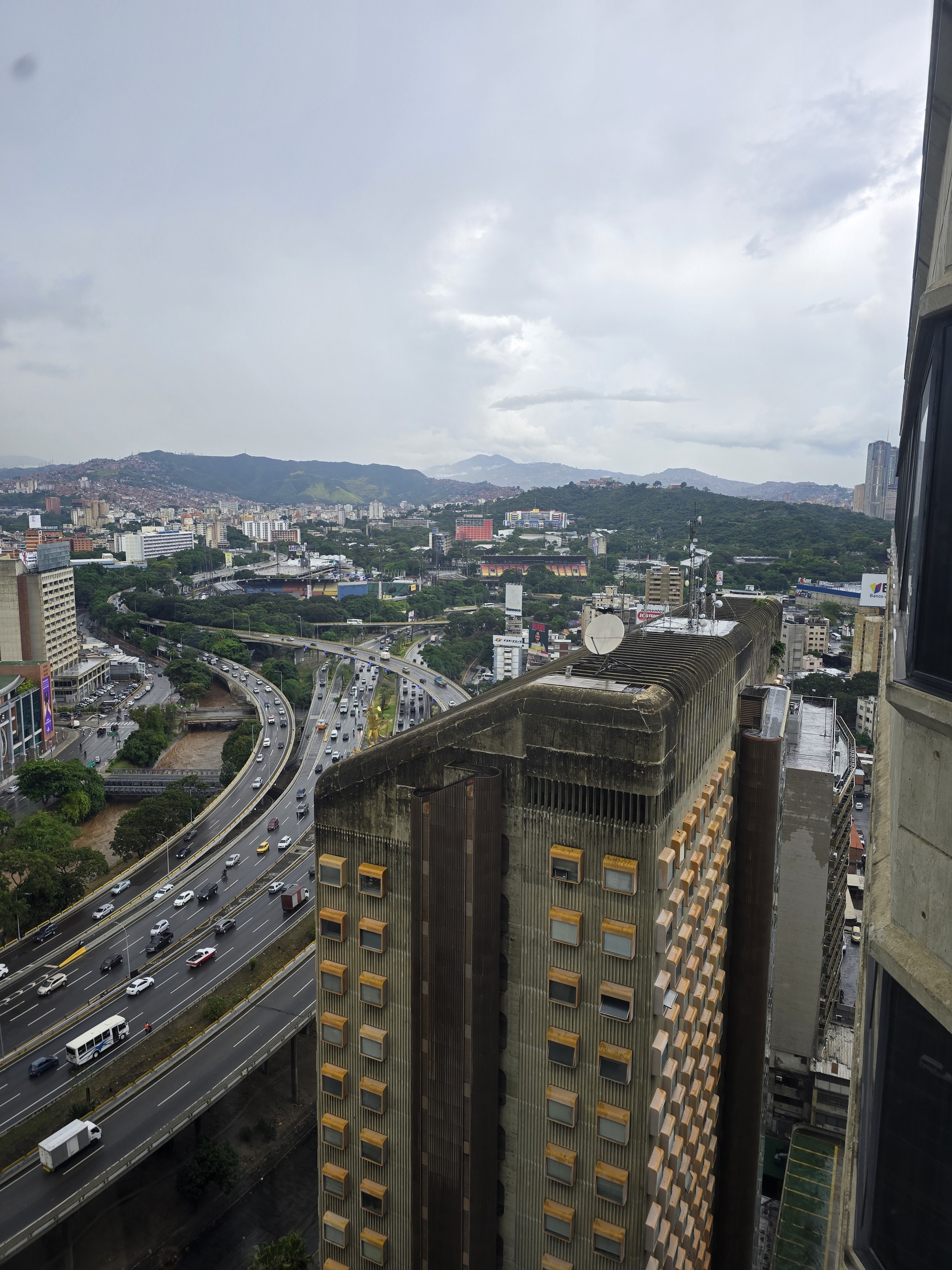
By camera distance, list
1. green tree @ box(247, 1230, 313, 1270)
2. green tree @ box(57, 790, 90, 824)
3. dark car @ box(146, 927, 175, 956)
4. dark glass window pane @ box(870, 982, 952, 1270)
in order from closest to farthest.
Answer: dark glass window pane @ box(870, 982, 952, 1270), green tree @ box(247, 1230, 313, 1270), dark car @ box(146, 927, 175, 956), green tree @ box(57, 790, 90, 824)

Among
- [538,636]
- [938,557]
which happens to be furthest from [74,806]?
[538,636]

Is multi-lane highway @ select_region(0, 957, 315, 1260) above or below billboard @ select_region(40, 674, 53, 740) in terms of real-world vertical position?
below

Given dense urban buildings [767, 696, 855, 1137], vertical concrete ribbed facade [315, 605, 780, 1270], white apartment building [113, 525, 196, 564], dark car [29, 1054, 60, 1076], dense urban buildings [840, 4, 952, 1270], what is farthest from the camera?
white apartment building [113, 525, 196, 564]

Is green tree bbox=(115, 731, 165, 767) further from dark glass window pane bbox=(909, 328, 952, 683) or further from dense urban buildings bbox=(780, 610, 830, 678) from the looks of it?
dark glass window pane bbox=(909, 328, 952, 683)

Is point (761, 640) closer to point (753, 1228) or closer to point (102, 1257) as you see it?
point (753, 1228)

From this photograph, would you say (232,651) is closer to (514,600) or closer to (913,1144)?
(514,600)

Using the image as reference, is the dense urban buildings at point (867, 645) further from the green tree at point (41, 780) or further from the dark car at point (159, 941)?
the green tree at point (41, 780)

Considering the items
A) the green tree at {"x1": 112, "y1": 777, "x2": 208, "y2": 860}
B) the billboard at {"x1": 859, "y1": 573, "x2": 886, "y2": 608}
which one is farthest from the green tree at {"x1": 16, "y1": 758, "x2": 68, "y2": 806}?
the billboard at {"x1": 859, "y1": 573, "x2": 886, "y2": 608}
